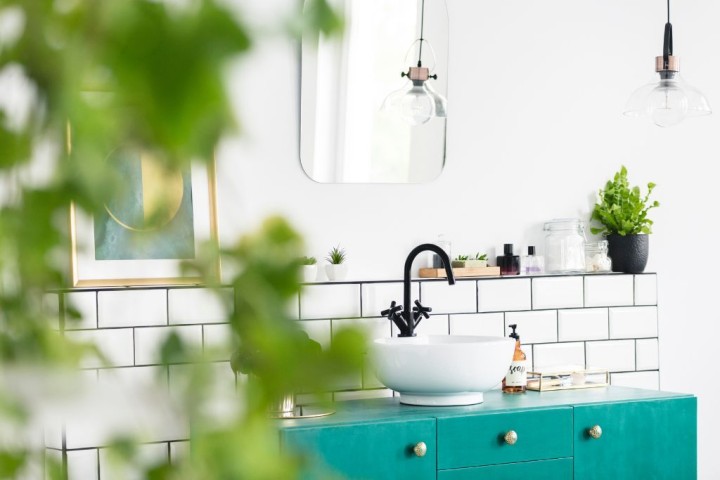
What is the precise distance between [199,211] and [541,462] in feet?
3.92

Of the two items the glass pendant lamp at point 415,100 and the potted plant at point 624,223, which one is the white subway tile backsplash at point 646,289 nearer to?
the potted plant at point 624,223

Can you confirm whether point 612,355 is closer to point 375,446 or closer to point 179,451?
point 375,446

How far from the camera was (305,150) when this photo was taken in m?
2.94

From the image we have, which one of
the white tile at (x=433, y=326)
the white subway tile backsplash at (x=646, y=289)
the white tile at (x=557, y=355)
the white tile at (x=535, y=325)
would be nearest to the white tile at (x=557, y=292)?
the white tile at (x=535, y=325)

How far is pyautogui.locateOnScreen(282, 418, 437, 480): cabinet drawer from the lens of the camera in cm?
244

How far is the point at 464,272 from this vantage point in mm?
3053

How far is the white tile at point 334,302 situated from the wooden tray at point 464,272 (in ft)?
0.78

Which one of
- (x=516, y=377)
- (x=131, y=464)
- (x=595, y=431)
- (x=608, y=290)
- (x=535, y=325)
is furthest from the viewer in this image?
(x=608, y=290)

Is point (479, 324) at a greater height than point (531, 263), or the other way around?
point (531, 263)

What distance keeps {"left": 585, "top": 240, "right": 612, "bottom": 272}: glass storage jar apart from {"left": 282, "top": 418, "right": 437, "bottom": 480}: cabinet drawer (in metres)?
1.01

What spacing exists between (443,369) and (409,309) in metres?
0.28

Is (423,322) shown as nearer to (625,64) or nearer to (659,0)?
(625,64)

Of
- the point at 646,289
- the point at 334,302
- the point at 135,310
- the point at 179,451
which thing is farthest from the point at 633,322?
the point at 179,451

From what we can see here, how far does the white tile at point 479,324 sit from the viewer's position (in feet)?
10.0
